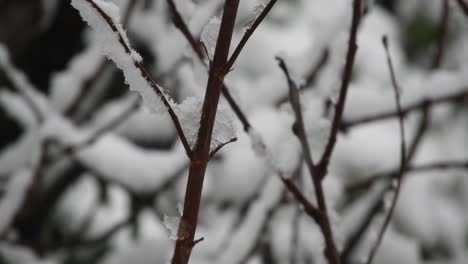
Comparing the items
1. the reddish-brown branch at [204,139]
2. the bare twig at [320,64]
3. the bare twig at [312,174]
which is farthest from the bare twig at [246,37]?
the bare twig at [320,64]

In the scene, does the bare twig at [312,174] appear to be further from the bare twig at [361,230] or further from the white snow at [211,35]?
the bare twig at [361,230]

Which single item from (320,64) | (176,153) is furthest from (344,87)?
(176,153)

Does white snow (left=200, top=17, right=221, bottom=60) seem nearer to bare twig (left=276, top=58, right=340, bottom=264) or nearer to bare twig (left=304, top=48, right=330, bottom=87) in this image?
bare twig (left=276, top=58, right=340, bottom=264)

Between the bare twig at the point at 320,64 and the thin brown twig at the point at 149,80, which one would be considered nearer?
the thin brown twig at the point at 149,80

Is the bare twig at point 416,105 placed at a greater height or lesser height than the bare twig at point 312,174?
greater

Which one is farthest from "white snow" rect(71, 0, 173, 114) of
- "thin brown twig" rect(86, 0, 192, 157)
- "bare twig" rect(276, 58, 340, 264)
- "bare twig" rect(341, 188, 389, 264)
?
"bare twig" rect(341, 188, 389, 264)

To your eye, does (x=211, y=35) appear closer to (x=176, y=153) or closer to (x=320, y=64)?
(x=320, y=64)
